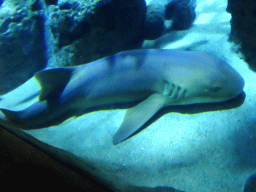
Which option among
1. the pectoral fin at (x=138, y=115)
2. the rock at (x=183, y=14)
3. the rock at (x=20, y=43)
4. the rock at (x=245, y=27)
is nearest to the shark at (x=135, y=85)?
the pectoral fin at (x=138, y=115)

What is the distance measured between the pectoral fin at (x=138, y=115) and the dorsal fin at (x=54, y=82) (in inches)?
42.8

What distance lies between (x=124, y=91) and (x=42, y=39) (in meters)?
3.11

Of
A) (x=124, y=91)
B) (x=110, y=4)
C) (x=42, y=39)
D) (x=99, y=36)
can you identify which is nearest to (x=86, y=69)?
(x=124, y=91)

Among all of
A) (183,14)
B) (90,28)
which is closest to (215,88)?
(90,28)

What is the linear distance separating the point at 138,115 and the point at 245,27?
190cm

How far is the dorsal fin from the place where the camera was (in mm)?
2605

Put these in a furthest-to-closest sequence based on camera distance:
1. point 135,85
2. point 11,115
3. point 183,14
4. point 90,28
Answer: point 183,14 < point 90,28 < point 11,115 < point 135,85

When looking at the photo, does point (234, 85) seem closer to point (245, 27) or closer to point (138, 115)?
point (245, 27)

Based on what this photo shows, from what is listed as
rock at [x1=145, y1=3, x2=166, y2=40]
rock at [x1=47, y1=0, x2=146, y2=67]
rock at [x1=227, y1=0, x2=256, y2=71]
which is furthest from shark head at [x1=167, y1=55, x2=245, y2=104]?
rock at [x1=145, y1=3, x2=166, y2=40]

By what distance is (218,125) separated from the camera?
2.02m

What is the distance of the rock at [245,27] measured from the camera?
2.24 metres

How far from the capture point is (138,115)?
7.64 ft

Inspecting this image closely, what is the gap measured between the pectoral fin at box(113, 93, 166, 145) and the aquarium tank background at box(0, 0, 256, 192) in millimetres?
14

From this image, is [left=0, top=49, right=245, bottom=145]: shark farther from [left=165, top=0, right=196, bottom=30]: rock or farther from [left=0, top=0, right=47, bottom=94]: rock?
[left=0, top=0, right=47, bottom=94]: rock
